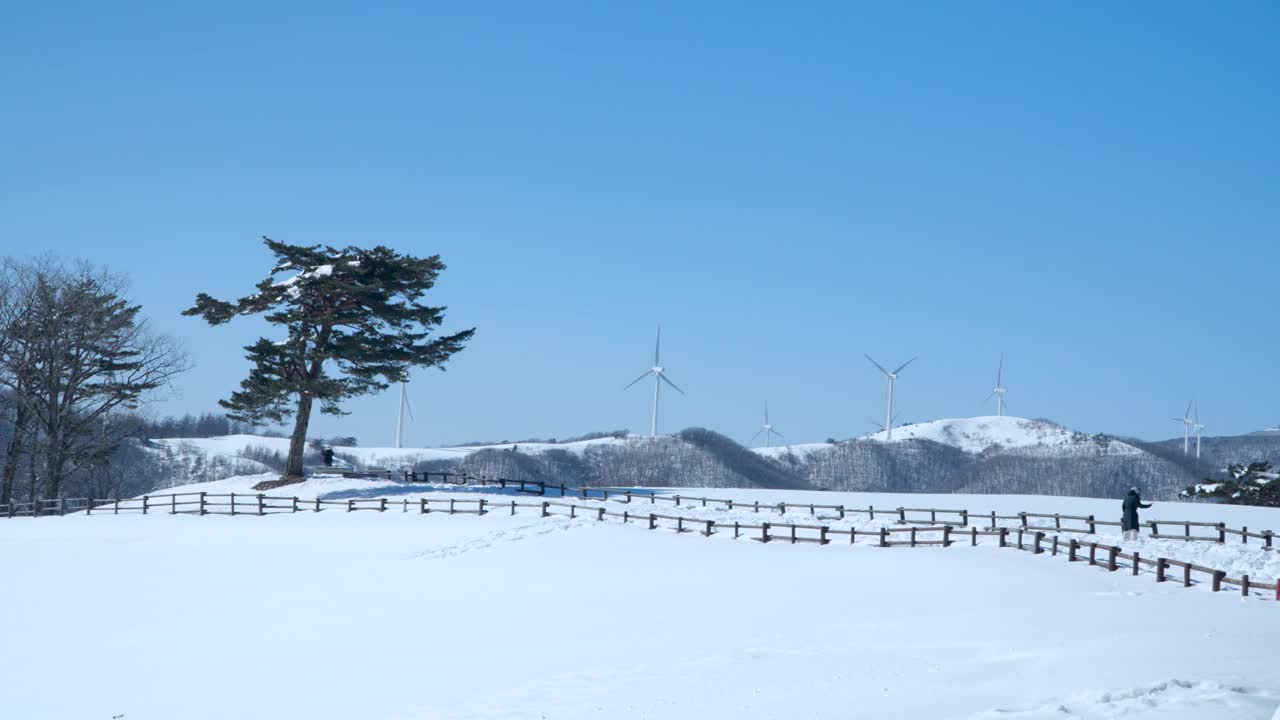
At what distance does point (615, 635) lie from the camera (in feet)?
80.3

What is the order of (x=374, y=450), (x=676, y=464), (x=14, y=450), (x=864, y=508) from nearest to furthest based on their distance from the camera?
(x=864, y=508) → (x=14, y=450) → (x=676, y=464) → (x=374, y=450)

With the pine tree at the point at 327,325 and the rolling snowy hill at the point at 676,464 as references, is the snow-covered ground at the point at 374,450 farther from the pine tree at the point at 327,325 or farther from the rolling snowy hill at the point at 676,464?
the pine tree at the point at 327,325

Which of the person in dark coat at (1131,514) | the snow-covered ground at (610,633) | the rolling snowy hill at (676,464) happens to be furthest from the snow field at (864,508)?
the rolling snowy hill at (676,464)

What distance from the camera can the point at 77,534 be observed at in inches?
1905

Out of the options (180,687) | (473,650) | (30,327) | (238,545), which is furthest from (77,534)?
(473,650)

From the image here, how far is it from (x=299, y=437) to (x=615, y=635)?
38557 millimetres

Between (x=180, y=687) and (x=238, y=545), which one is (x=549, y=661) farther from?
(x=238, y=545)

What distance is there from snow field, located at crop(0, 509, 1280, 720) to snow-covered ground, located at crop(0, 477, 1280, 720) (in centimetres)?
9

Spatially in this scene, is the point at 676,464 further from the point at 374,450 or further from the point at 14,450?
the point at 14,450

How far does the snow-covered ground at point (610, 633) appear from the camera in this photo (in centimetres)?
1727

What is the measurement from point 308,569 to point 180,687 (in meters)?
13.5

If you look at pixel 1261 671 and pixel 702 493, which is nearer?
pixel 1261 671

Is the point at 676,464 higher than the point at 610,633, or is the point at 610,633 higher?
the point at 610,633

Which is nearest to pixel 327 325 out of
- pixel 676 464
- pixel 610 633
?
pixel 610 633
